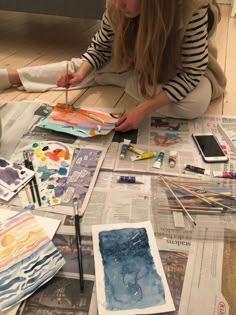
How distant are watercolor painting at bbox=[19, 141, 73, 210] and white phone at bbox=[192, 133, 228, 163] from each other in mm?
349

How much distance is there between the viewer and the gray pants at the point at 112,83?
1082mm

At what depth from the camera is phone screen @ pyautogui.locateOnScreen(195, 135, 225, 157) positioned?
93 cm

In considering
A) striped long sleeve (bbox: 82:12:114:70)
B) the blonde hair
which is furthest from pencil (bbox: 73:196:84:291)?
striped long sleeve (bbox: 82:12:114:70)

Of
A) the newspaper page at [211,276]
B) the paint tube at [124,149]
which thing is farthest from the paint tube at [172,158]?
the newspaper page at [211,276]

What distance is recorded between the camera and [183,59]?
3.38 ft

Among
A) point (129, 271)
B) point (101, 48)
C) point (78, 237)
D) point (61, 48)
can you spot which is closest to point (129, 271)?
point (129, 271)

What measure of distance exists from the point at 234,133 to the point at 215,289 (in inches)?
21.6

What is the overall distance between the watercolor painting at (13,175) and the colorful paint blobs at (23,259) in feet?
0.33

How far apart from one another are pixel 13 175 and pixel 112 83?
2.18 ft

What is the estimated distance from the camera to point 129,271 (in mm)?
618

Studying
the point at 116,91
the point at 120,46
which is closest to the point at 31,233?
the point at 120,46

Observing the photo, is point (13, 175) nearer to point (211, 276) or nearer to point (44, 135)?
point (44, 135)

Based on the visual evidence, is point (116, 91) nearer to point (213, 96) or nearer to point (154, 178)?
point (213, 96)

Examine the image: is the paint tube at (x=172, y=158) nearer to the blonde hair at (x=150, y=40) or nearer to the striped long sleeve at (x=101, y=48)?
the blonde hair at (x=150, y=40)
